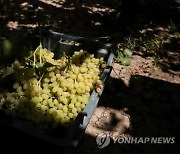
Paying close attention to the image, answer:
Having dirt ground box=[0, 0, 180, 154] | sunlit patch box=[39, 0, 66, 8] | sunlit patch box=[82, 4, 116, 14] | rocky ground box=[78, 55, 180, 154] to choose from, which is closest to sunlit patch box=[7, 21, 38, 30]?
dirt ground box=[0, 0, 180, 154]

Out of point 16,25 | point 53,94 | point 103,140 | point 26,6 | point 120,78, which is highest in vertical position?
point 53,94

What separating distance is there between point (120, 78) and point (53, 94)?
226 centimetres

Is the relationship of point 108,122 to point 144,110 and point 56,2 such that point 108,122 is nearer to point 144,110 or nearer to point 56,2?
point 144,110

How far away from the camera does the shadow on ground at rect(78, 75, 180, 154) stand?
3080 millimetres

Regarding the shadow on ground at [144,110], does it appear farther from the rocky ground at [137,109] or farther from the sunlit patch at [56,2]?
the sunlit patch at [56,2]

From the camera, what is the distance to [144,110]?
360cm

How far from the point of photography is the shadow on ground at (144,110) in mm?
3080

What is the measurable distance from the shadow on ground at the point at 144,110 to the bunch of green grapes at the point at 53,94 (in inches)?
45.3

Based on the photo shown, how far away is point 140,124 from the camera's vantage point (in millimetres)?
3389

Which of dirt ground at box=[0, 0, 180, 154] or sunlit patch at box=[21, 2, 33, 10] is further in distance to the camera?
sunlit patch at box=[21, 2, 33, 10]

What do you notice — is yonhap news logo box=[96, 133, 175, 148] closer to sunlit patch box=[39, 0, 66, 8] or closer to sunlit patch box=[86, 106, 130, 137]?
sunlit patch box=[86, 106, 130, 137]

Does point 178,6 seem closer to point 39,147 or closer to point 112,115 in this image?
point 112,115

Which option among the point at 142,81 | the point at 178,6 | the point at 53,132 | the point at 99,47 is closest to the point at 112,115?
the point at 142,81

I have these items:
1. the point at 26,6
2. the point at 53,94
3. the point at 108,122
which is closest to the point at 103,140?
the point at 108,122
